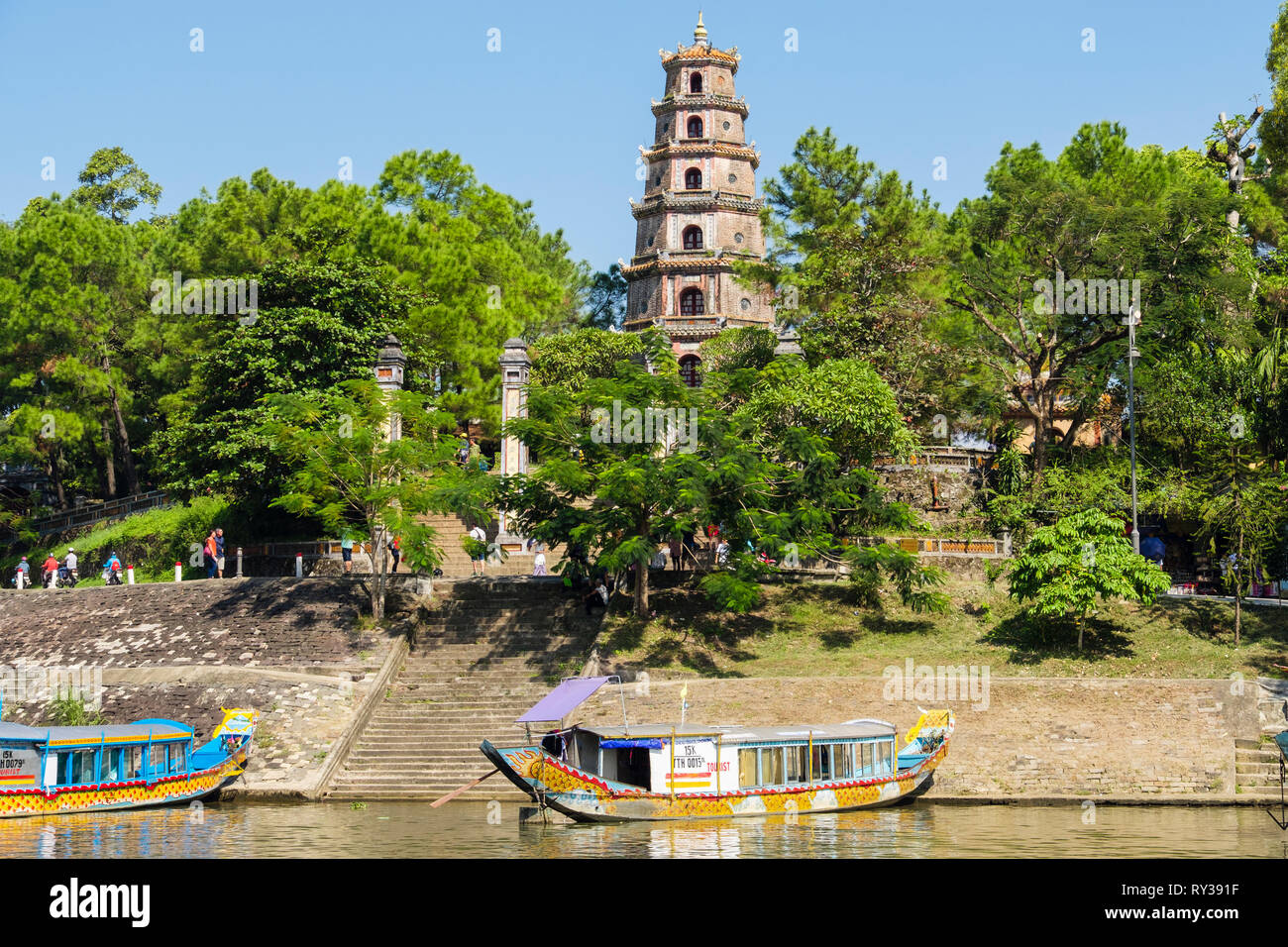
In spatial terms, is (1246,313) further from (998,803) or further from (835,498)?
(998,803)

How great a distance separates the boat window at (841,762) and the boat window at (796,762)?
2.07 feet

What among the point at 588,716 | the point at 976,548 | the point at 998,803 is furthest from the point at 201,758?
the point at 976,548

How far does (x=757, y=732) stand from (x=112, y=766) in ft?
42.4

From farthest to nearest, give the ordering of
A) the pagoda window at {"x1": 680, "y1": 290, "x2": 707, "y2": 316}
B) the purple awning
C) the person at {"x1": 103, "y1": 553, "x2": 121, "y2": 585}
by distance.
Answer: the pagoda window at {"x1": 680, "y1": 290, "x2": 707, "y2": 316}
the person at {"x1": 103, "y1": 553, "x2": 121, "y2": 585}
the purple awning

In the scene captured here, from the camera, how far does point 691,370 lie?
62.4m

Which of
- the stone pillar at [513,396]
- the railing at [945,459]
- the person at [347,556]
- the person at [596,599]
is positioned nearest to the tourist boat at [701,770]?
the person at [596,599]

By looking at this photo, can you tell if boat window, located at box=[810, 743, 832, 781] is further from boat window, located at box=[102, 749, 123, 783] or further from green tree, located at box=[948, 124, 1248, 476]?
green tree, located at box=[948, 124, 1248, 476]

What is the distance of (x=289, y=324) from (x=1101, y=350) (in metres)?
25.5

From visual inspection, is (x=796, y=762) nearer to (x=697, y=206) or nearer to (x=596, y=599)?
(x=596, y=599)

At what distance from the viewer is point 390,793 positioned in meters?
27.6

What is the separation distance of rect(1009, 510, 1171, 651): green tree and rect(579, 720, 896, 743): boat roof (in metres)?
6.67

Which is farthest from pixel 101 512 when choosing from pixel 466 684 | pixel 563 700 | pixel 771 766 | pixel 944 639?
pixel 771 766

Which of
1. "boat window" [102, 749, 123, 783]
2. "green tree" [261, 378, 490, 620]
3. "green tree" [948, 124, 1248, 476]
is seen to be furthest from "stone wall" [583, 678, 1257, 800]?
"green tree" [948, 124, 1248, 476]

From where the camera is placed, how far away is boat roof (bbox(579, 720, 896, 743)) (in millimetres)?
24609
